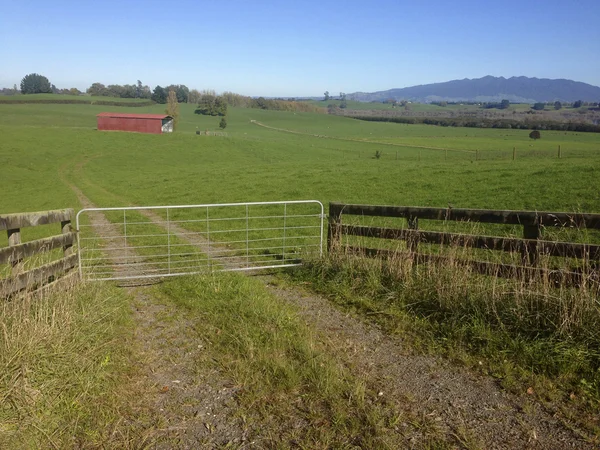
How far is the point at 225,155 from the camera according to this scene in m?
55.4

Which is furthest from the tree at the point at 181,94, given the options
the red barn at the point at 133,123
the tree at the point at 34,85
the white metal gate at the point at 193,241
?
the white metal gate at the point at 193,241

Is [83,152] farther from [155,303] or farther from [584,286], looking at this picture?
[584,286]

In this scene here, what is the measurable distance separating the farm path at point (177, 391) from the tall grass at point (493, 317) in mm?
2352

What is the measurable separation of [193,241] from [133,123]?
225ft

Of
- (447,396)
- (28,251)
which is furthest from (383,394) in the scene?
(28,251)

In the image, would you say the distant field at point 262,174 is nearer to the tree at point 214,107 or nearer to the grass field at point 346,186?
the grass field at point 346,186

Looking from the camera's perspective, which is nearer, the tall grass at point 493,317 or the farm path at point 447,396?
the farm path at point 447,396

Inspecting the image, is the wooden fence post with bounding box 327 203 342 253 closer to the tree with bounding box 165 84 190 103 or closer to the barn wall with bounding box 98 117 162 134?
the barn wall with bounding box 98 117 162 134

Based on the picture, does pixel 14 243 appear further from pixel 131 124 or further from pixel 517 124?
pixel 517 124

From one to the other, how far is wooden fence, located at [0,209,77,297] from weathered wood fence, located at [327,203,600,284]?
171 inches

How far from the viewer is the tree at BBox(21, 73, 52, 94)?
527 ft

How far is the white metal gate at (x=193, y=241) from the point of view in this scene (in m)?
8.91

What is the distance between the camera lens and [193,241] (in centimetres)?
1287

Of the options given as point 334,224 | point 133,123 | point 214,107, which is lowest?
point 334,224
